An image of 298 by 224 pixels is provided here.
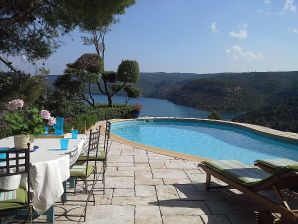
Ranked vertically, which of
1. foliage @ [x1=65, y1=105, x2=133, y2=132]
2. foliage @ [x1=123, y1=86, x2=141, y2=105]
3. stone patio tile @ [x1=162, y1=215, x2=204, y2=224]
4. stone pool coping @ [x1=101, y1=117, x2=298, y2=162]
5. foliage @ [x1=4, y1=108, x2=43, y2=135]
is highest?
foliage @ [x1=123, y1=86, x2=141, y2=105]

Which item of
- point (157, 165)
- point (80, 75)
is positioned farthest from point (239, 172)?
point (80, 75)

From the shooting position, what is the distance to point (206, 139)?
38.4 ft

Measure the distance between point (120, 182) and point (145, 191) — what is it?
0.53m

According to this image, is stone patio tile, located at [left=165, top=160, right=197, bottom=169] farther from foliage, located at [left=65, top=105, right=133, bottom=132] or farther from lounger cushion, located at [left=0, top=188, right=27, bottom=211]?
foliage, located at [left=65, top=105, right=133, bottom=132]

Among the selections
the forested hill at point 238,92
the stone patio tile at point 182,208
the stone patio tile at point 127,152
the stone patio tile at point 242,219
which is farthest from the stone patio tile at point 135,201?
the forested hill at point 238,92

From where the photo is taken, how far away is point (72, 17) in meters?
8.56

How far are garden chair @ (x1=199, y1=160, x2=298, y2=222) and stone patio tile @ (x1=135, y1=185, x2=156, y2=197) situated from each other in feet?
2.41

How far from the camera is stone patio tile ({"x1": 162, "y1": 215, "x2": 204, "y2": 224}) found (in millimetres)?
3701

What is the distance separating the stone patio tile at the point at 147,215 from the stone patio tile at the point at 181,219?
82 millimetres

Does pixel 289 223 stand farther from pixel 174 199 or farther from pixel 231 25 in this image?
pixel 231 25

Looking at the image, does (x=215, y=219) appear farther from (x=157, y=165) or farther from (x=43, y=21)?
(x=43, y=21)

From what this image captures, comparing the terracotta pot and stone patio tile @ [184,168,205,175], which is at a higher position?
the terracotta pot

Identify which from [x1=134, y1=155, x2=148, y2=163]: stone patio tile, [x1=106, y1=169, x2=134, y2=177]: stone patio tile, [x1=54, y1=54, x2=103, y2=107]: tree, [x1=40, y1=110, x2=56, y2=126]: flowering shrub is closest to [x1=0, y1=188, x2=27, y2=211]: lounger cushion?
[x1=40, y1=110, x2=56, y2=126]: flowering shrub

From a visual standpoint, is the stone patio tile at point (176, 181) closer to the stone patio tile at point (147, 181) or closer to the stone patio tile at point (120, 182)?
the stone patio tile at point (147, 181)
